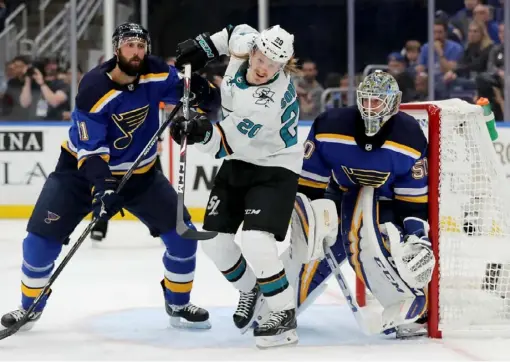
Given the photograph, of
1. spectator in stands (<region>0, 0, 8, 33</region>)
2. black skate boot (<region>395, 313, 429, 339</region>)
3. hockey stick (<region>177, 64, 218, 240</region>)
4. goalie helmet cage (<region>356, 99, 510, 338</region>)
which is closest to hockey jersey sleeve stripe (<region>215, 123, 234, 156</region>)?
hockey stick (<region>177, 64, 218, 240</region>)

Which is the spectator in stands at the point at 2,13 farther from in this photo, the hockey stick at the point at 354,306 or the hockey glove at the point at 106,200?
the hockey stick at the point at 354,306

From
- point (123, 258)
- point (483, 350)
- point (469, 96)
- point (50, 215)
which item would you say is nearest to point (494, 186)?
point (483, 350)

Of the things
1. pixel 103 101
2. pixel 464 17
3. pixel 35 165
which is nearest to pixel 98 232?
pixel 35 165

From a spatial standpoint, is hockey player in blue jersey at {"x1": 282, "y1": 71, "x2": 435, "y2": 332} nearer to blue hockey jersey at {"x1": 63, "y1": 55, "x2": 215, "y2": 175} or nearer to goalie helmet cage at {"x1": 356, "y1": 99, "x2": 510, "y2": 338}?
goalie helmet cage at {"x1": 356, "y1": 99, "x2": 510, "y2": 338}

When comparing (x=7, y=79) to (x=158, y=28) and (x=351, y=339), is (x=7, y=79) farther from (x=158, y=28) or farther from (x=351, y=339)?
(x=351, y=339)

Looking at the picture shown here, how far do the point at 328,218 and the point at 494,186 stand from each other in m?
0.65

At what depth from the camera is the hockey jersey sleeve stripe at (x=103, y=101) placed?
319 cm

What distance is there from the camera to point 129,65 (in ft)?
10.5

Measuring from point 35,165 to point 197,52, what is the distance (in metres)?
3.45

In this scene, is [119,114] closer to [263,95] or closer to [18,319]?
[263,95]

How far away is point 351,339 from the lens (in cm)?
322

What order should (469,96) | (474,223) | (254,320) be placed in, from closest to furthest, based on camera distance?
1. (254,320)
2. (474,223)
3. (469,96)

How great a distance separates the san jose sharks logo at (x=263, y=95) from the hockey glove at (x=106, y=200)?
1.79 feet

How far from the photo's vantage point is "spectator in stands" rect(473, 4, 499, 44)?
654cm
